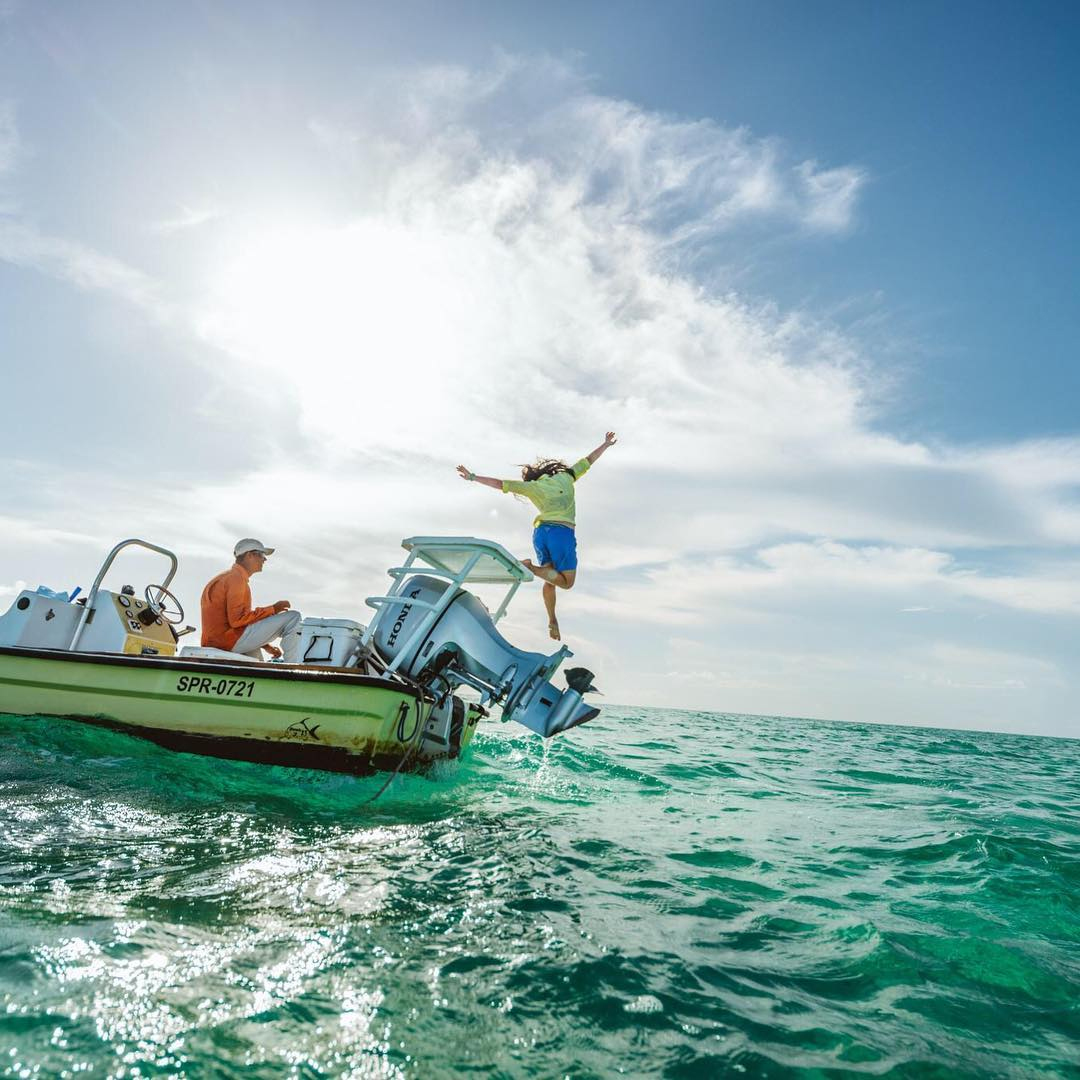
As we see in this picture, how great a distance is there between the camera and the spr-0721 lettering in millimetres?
6984

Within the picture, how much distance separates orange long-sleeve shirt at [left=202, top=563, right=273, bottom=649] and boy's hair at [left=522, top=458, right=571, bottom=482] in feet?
12.1

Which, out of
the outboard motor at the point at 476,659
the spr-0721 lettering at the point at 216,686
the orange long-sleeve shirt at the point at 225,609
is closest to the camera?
the outboard motor at the point at 476,659

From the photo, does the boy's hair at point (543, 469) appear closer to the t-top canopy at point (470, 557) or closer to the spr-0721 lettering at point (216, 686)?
the t-top canopy at point (470, 557)

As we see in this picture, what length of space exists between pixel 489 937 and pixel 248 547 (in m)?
6.19

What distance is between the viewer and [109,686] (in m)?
7.62

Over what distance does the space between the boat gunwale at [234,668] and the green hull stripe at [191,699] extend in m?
0.21

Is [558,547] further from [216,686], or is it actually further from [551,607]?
[216,686]

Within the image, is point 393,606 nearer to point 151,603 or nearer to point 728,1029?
point 151,603

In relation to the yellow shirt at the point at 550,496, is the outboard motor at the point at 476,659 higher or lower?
Result: lower

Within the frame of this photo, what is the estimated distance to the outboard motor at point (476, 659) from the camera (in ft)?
20.1

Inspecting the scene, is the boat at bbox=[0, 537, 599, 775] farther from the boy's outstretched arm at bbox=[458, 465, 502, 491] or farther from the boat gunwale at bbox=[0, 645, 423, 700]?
the boy's outstretched arm at bbox=[458, 465, 502, 491]

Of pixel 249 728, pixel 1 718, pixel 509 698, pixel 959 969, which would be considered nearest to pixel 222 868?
pixel 509 698

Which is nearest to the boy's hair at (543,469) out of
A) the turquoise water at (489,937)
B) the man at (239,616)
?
the man at (239,616)

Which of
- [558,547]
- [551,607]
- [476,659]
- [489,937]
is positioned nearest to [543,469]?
[558,547]
